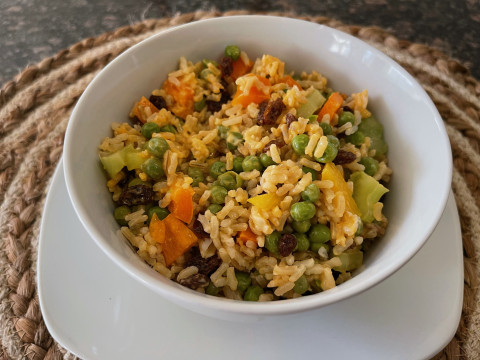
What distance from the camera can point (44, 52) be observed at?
387cm

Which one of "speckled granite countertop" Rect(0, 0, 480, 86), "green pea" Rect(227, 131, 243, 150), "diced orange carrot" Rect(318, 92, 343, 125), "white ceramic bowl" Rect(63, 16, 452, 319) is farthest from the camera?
"speckled granite countertop" Rect(0, 0, 480, 86)

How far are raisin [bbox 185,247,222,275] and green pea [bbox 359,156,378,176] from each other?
0.80 meters

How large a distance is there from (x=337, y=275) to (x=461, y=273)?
594mm

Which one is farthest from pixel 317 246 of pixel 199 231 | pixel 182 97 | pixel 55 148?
pixel 55 148

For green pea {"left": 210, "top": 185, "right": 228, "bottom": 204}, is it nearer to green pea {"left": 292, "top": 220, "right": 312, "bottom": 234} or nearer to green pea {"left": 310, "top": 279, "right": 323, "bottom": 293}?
green pea {"left": 292, "top": 220, "right": 312, "bottom": 234}

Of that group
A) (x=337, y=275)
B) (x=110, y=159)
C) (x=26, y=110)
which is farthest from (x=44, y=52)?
(x=337, y=275)

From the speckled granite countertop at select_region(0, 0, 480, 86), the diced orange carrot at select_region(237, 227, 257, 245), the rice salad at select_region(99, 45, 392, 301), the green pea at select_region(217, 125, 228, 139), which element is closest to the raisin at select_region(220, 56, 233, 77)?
the rice salad at select_region(99, 45, 392, 301)

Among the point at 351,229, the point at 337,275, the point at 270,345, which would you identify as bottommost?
the point at 270,345

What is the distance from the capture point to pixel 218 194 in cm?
211

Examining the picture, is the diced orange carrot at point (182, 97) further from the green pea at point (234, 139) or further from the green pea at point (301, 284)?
the green pea at point (301, 284)

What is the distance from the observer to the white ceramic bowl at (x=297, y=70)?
1.78 metres

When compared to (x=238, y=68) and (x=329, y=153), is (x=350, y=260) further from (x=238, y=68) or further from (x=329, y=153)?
(x=238, y=68)

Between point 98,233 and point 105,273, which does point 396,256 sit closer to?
point 98,233

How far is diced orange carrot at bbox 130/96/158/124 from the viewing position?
246 cm
